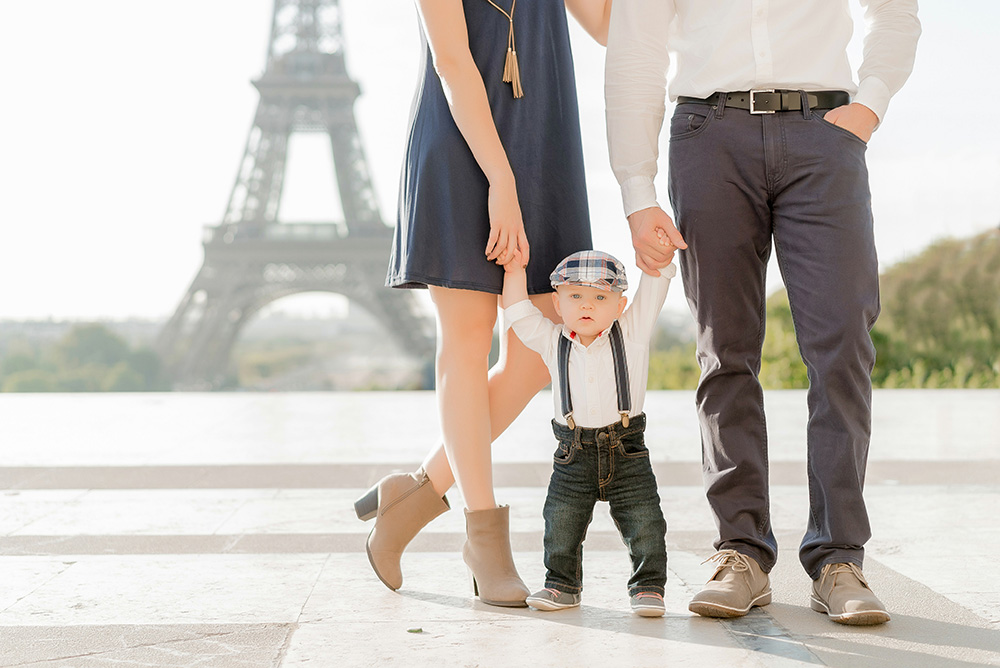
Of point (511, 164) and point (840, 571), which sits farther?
point (511, 164)

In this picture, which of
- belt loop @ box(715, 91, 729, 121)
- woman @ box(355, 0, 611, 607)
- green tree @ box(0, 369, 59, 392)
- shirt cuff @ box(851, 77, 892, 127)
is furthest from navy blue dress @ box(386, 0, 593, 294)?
green tree @ box(0, 369, 59, 392)

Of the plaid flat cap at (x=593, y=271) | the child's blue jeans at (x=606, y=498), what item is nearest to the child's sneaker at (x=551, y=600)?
the child's blue jeans at (x=606, y=498)

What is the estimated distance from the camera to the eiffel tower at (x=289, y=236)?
1489 centimetres

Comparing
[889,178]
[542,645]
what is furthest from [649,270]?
[889,178]

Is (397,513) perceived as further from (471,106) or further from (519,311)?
(471,106)

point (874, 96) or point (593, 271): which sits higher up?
point (874, 96)

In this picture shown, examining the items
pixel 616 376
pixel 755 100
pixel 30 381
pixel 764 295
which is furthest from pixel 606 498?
pixel 30 381

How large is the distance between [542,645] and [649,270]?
630 mm

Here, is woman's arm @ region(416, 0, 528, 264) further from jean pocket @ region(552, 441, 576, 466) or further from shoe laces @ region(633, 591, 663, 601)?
shoe laces @ region(633, 591, 663, 601)

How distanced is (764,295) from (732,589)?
0.49 metres

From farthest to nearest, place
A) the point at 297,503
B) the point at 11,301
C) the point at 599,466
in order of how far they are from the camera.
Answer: the point at 11,301
the point at 297,503
the point at 599,466

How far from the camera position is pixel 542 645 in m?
A: 1.30

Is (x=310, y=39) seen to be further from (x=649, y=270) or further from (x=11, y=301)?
(x=649, y=270)

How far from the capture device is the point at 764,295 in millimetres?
1605
